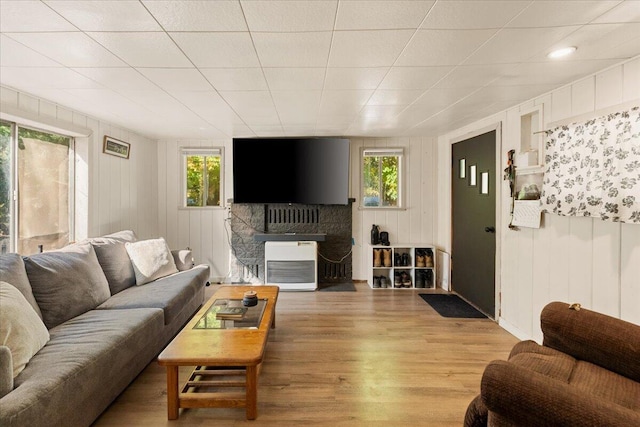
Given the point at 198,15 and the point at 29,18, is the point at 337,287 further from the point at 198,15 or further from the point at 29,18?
the point at 29,18

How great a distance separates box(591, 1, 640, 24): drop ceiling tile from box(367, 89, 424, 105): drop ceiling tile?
1223 millimetres

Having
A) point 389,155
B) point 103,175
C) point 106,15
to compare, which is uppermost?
point 106,15

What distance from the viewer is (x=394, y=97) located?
9.23 ft

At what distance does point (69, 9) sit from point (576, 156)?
3.29 m

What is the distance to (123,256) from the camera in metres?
3.12

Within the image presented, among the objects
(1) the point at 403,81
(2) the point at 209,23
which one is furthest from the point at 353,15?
(1) the point at 403,81

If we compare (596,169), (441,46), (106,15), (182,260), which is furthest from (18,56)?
(596,169)

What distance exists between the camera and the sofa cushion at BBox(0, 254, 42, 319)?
1.95 meters

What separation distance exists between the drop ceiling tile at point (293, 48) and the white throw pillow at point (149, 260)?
2.36 meters

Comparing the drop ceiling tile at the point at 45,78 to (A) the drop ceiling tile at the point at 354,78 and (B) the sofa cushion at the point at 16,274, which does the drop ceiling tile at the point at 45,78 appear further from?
(A) the drop ceiling tile at the point at 354,78

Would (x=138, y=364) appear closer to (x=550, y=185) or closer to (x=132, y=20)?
(x=132, y=20)

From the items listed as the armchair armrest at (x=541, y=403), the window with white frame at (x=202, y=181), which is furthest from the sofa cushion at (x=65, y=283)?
the armchair armrest at (x=541, y=403)

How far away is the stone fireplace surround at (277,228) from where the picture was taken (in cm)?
481

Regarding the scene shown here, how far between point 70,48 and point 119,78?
0.48 m
